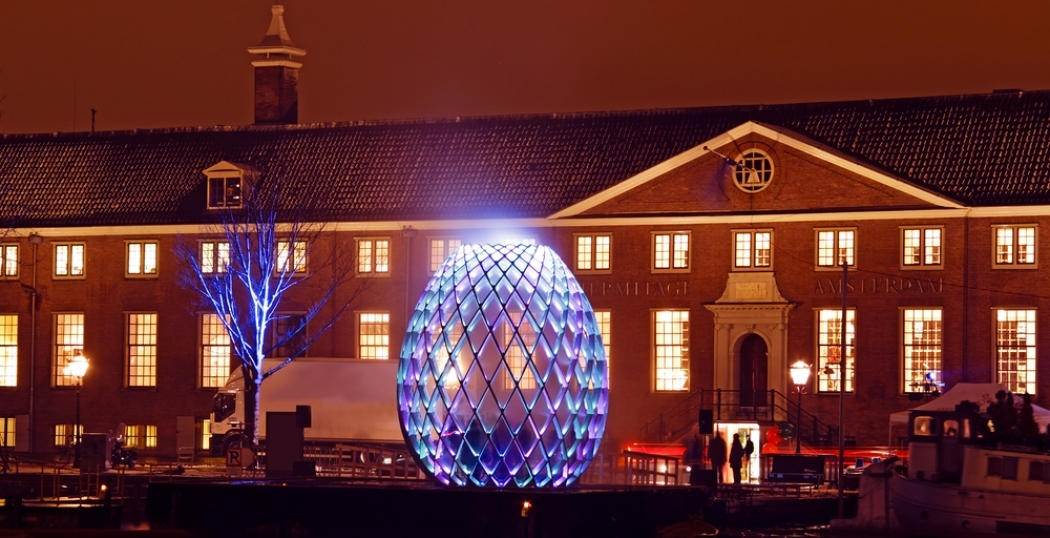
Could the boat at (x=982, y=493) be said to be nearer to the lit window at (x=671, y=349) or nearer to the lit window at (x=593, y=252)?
the lit window at (x=671, y=349)

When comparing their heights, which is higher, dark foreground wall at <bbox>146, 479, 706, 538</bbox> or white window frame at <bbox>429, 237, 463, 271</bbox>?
white window frame at <bbox>429, 237, 463, 271</bbox>

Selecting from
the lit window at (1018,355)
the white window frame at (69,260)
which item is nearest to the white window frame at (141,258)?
the white window frame at (69,260)

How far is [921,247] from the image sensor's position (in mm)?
61906

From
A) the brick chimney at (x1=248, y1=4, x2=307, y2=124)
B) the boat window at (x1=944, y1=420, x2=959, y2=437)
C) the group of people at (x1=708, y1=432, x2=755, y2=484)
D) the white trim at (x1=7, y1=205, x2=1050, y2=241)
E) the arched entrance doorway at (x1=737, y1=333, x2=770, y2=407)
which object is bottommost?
the group of people at (x1=708, y1=432, x2=755, y2=484)

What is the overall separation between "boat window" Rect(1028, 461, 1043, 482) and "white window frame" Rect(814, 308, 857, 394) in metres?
19.4

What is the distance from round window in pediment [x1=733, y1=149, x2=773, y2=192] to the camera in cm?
6375

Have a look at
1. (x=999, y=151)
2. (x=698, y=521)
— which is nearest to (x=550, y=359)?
(x=698, y=521)

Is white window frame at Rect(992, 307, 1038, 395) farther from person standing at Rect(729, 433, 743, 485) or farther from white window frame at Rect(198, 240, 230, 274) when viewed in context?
white window frame at Rect(198, 240, 230, 274)

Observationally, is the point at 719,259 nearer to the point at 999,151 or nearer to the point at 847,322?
the point at 847,322

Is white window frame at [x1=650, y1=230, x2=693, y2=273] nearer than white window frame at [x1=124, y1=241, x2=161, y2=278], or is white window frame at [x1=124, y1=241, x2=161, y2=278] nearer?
white window frame at [x1=650, y1=230, x2=693, y2=273]

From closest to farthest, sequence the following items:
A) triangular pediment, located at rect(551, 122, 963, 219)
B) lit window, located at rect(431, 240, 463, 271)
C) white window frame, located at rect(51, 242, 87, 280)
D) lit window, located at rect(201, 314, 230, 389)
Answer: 1. triangular pediment, located at rect(551, 122, 963, 219)
2. lit window, located at rect(431, 240, 463, 271)
3. lit window, located at rect(201, 314, 230, 389)
4. white window frame, located at rect(51, 242, 87, 280)

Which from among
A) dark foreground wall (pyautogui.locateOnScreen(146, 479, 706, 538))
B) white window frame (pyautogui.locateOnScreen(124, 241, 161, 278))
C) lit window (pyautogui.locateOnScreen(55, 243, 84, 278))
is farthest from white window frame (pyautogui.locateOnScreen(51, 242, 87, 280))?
dark foreground wall (pyautogui.locateOnScreen(146, 479, 706, 538))

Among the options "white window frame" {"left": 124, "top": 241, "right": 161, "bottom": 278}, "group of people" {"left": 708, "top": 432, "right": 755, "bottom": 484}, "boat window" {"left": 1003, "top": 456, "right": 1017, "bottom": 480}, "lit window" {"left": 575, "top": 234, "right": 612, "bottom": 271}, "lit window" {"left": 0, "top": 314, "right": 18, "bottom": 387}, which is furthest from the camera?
"lit window" {"left": 0, "top": 314, "right": 18, "bottom": 387}

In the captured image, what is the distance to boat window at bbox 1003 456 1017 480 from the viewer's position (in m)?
43.1
